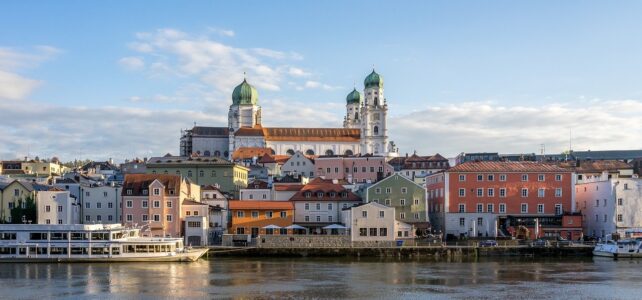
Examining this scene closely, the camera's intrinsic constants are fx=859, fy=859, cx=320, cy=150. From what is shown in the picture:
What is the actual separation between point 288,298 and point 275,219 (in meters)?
37.1

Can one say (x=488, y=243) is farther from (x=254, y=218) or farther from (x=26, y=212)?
(x=26, y=212)

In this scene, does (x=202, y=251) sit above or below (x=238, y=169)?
below

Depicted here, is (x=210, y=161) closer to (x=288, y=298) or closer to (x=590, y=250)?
(x=590, y=250)

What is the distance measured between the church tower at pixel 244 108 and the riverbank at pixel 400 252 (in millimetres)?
111595

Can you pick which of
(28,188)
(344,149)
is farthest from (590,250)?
(344,149)

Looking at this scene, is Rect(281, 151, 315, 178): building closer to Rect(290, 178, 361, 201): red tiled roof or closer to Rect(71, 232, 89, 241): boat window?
Rect(290, 178, 361, 201): red tiled roof

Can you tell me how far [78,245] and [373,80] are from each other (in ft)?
419

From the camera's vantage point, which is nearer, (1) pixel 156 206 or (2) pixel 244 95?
(1) pixel 156 206

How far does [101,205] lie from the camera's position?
85.7 m

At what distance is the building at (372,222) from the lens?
260 ft

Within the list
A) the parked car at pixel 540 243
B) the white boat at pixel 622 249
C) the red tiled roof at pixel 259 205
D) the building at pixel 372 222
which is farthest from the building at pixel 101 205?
the white boat at pixel 622 249

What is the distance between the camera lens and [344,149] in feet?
587

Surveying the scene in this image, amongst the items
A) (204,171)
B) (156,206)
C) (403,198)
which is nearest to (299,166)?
(204,171)

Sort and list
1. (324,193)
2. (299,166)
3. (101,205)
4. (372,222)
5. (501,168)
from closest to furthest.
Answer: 1. (372,222)
2. (101,205)
3. (324,193)
4. (501,168)
5. (299,166)
